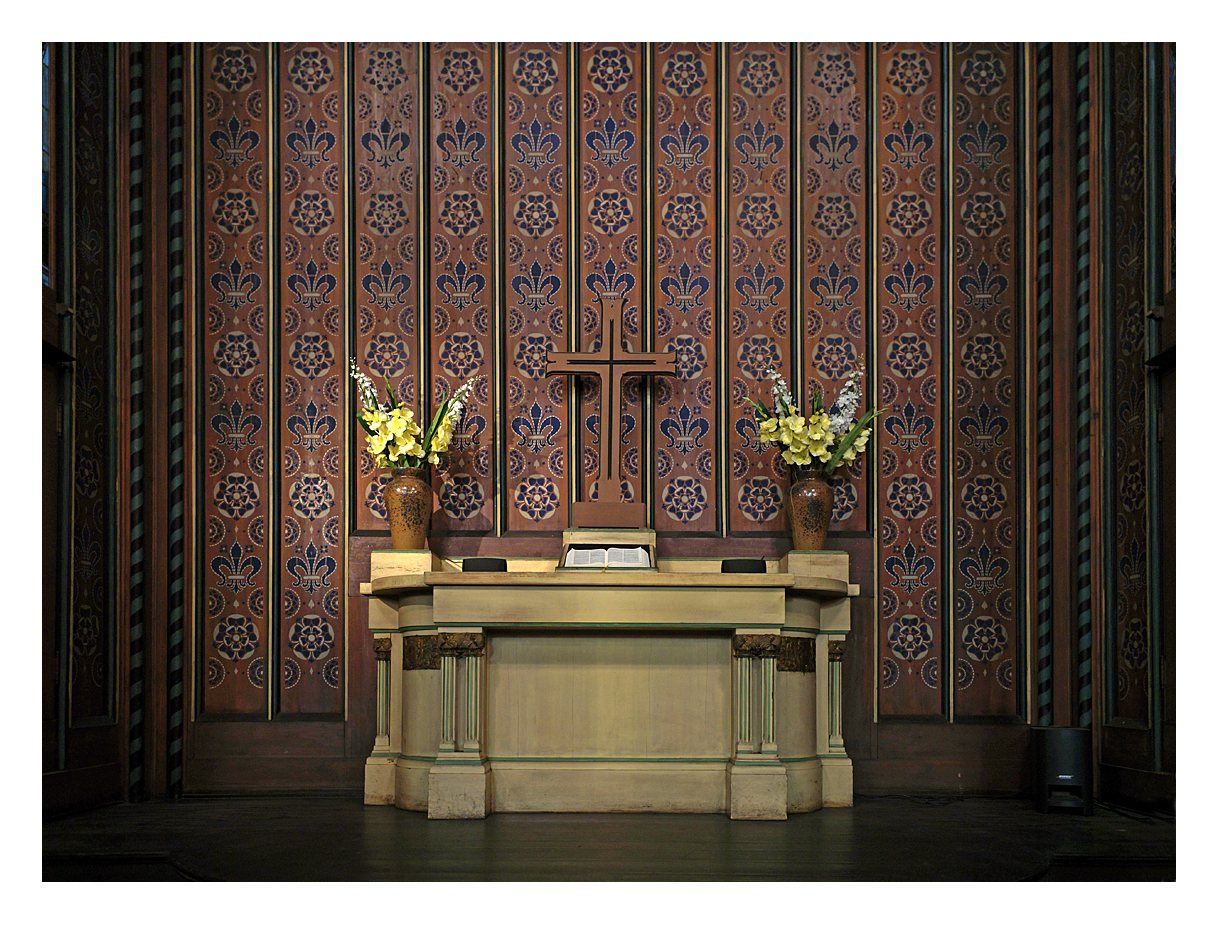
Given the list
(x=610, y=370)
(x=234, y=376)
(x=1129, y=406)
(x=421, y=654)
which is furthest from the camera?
(x=234, y=376)

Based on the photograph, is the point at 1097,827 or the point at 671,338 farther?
the point at 671,338

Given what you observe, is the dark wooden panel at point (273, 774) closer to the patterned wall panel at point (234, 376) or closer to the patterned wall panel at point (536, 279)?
the patterned wall panel at point (234, 376)

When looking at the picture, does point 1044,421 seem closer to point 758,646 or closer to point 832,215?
point 832,215

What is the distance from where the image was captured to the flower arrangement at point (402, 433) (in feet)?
18.8

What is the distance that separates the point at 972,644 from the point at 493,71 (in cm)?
370

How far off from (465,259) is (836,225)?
1856 millimetres

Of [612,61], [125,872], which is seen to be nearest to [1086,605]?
[612,61]

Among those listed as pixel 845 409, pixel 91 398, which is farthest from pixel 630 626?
pixel 91 398

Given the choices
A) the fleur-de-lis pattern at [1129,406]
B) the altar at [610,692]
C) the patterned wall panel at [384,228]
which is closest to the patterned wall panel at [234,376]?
the patterned wall panel at [384,228]

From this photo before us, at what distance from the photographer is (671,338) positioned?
20.2 ft

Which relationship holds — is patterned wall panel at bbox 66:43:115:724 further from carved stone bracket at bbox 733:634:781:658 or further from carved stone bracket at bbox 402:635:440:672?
carved stone bracket at bbox 733:634:781:658

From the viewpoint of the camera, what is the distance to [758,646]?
202 inches

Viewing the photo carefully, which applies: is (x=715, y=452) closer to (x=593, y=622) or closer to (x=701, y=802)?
(x=593, y=622)
